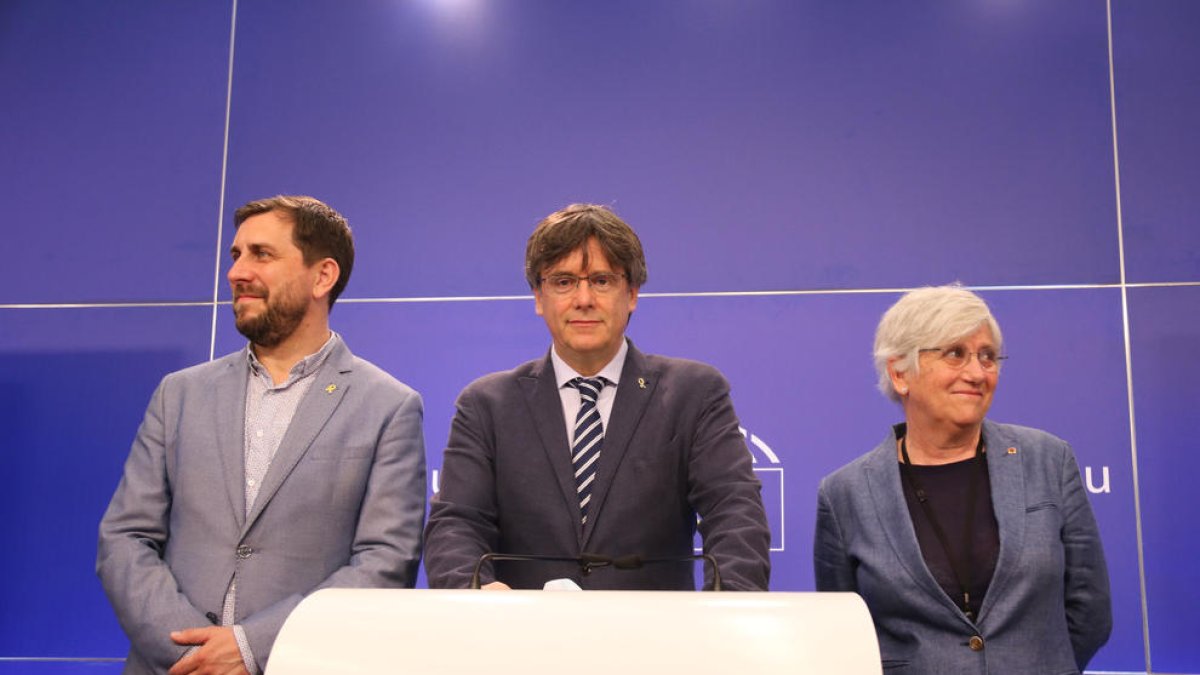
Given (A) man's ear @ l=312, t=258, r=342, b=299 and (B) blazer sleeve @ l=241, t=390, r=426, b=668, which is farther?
(A) man's ear @ l=312, t=258, r=342, b=299

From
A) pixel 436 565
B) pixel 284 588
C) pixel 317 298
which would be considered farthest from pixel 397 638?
pixel 317 298

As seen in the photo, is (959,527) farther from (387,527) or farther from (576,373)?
(387,527)

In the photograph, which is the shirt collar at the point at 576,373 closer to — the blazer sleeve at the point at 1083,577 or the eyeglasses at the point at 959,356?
the eyeglasses at the point at 959,356

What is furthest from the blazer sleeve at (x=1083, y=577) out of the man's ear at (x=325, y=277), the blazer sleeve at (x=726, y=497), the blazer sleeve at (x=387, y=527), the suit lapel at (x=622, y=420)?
the man's ear at (x=325, y=277)

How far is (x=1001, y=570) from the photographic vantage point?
234 centimetres

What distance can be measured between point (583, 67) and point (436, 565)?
2.29 meters

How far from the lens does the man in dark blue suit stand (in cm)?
234

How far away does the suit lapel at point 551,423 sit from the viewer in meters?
2.36

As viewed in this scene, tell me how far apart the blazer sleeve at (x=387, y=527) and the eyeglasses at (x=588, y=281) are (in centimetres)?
52

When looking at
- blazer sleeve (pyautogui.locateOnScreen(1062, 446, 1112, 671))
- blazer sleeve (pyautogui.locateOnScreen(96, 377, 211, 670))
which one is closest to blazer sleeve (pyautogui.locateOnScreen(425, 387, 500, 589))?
blazer sleeve (pyautogui.locateOnScreen(96, 377, 211, 670))

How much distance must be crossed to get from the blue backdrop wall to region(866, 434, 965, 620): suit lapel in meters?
1.07

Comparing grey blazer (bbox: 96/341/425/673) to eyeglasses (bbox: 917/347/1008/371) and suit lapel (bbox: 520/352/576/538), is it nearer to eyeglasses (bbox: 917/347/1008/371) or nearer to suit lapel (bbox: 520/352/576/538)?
suit lapel (bbox: 520/352/576/538)

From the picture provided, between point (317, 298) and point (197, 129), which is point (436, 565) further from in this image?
point (197, 129)

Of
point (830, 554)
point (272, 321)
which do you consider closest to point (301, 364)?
point (272, 321)
